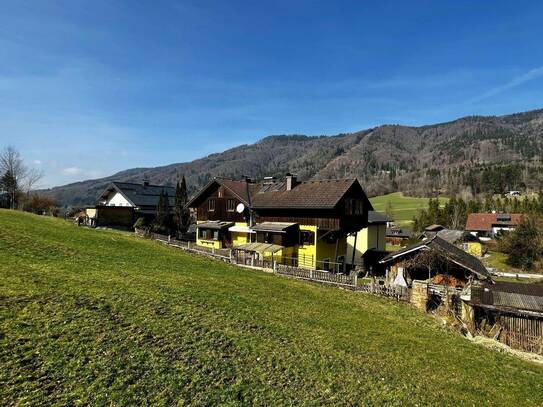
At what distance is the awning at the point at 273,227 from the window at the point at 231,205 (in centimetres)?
539

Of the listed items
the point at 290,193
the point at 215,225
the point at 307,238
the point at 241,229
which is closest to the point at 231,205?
the point at 215,225

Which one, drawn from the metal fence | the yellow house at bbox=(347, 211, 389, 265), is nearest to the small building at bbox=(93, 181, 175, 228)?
the yellow house at bbox=(347, 211, 389, 265)

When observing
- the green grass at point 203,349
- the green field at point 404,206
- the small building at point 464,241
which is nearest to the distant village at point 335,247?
the small building at point 464,241

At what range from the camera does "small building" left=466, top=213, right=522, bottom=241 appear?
8319cm

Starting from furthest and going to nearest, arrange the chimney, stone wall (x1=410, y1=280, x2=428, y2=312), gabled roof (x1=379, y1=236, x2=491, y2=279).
Answer: the chimney
gabled roof (x1=379, y1=236, x2=491, y2=279)
stone wall (x1=410, y1=280, x2=428, y2=312)

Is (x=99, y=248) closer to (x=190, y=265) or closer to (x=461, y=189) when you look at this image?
(x=190, y=265)

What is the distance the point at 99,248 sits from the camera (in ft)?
72.3

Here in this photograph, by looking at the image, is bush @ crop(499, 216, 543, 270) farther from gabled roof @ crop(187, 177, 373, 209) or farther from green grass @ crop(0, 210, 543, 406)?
green grass @ crop(0, 210, 543, 406)

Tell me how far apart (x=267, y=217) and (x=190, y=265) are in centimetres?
1689

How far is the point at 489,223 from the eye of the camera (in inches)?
3396

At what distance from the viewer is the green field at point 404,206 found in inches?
4927

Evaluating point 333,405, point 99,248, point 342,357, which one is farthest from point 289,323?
point 99,248

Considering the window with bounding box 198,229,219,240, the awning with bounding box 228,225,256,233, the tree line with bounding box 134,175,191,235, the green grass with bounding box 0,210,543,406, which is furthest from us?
the tree line with bounding box 134,175,191,235

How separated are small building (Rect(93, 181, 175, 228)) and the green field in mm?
84111
